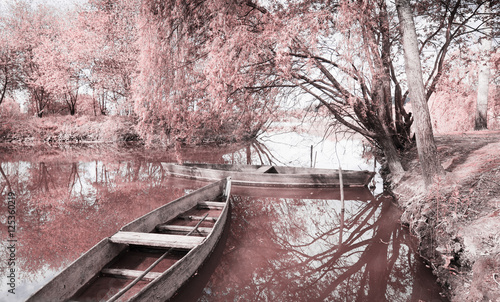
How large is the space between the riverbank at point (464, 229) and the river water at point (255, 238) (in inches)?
13.2

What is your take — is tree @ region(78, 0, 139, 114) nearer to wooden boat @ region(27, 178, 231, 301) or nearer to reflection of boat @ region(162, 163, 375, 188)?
reflection of boat @ region(162, 163, 375, 188)

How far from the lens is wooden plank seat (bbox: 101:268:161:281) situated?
3784 mm

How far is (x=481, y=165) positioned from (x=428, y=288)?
11.0 feet

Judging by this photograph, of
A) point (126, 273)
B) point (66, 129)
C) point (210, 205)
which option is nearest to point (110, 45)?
point (66, 129)

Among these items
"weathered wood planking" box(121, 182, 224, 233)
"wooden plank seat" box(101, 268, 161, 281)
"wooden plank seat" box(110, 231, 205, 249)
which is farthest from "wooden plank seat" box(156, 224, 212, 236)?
"wooden plank seat" box(101, 268, 161, 281)

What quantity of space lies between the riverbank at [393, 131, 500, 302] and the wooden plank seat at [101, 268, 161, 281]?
381cm

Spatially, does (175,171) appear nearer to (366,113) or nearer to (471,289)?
(366,113)

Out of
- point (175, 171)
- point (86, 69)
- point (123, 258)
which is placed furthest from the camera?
point (86, 69)

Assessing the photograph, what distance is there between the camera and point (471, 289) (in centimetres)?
335

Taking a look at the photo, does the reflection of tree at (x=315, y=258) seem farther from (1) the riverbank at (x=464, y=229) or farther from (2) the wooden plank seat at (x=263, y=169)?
(2) the wooden plank seat at (x=263, y=169)

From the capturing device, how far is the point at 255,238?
5.80m

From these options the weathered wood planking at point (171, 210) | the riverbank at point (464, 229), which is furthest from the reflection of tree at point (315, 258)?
the weathered wood planking at point (171, 210)

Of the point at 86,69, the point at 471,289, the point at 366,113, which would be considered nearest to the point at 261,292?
the point at 471,289

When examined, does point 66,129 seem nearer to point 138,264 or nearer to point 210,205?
point 210,205
